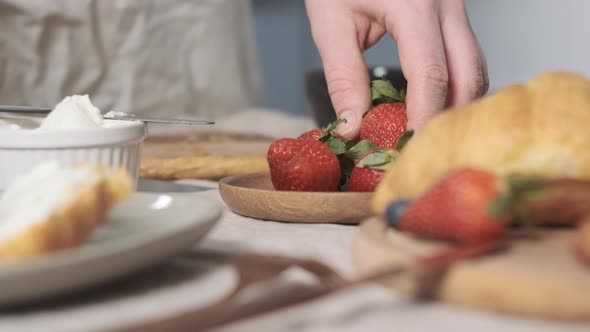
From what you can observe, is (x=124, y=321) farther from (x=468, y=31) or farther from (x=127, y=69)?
(x=127, y=69)

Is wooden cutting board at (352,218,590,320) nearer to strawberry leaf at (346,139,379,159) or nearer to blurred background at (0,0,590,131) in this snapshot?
strawberry leaf at (346,139,379,159)

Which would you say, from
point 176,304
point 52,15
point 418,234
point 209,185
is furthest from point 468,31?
point 52,15

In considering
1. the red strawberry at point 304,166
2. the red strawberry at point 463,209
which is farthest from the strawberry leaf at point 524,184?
the red strawberry at point 304,166

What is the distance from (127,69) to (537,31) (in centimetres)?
129

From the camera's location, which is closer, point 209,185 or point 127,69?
point 209,185

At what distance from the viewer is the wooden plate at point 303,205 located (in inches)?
27.7

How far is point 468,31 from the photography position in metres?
0.96

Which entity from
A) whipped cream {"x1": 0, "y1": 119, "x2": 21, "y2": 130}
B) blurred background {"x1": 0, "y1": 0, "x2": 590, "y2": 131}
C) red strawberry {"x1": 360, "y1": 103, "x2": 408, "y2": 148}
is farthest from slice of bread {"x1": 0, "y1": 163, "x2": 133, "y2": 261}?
blurred background {"x1": 0, "y1": 0, "x2": 590, "y2": 131}

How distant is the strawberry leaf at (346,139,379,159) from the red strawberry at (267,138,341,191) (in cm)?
4

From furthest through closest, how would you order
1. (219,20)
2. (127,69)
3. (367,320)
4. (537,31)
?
(537,31) → (219,20) → (127,69) → (367,320)

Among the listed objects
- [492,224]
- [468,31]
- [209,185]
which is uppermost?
[468,31]

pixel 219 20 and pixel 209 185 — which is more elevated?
pixel 219 20

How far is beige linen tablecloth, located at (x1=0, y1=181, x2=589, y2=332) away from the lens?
416 millimetres

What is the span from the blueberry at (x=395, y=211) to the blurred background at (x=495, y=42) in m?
1.64
